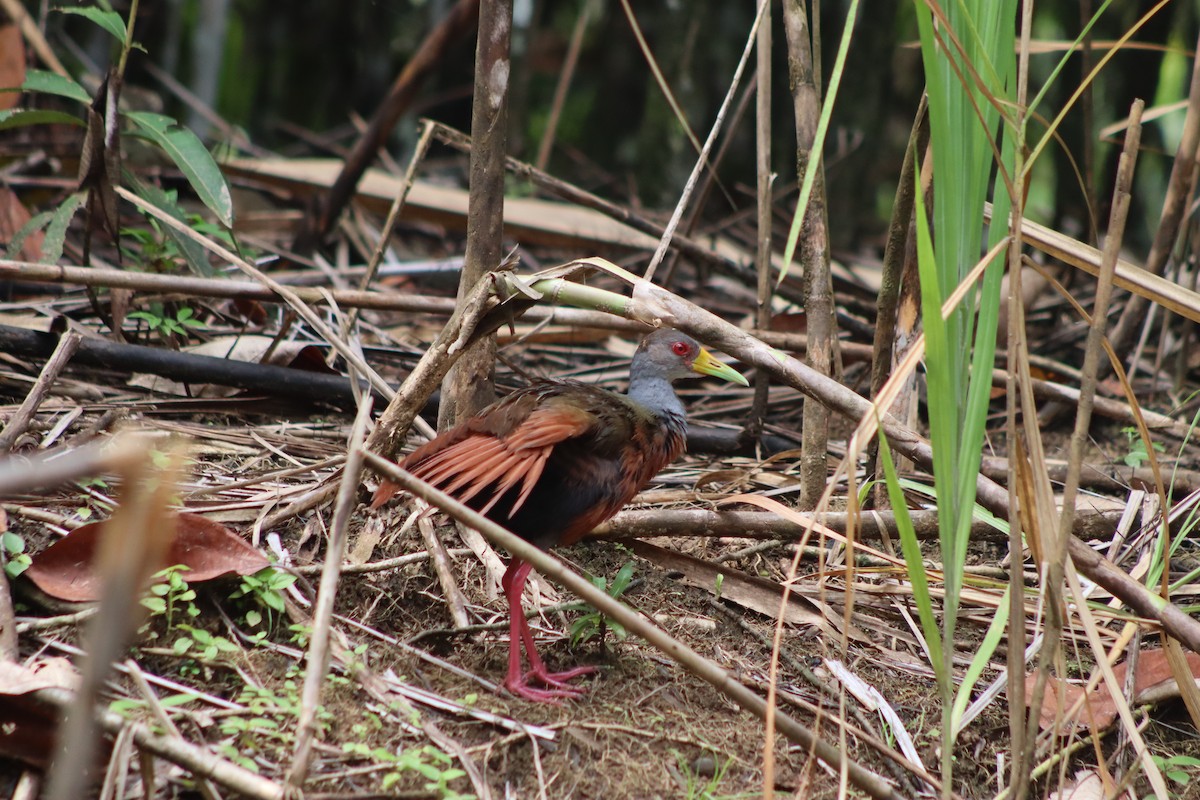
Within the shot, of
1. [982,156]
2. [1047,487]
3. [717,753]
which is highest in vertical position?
[982,156]

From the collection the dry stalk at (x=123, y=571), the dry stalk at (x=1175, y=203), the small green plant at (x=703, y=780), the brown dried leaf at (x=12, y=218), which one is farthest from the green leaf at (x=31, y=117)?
the dry stalk at (x=1175, y=203)

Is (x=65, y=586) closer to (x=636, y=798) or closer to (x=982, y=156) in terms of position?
(x=636, y=798)

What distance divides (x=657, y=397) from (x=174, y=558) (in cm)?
159

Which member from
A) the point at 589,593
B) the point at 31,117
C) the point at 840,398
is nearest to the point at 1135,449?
the point at 840,398

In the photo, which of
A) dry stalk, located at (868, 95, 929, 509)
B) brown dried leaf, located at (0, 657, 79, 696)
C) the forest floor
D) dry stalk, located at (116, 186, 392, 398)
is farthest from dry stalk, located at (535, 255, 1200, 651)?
brown dried leaf, located at (0, 657, 79, 696)

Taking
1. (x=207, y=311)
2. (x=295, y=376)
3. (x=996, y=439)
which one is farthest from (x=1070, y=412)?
(x=207, y=311)

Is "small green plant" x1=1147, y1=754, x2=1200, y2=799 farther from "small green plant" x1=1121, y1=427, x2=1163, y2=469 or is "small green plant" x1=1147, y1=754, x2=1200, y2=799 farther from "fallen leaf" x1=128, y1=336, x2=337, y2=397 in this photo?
"fallen leaf" x1=128, y1=336, x2=337, y2=397

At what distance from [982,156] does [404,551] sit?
2063 mm

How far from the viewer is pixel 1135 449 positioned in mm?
4082

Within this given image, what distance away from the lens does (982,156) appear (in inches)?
75.6

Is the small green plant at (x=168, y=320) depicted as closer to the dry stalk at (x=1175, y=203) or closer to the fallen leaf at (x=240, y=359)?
the fallen leaf at (x=240, y=359)

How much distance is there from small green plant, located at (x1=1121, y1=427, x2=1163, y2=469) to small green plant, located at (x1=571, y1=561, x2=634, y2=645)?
204 cm

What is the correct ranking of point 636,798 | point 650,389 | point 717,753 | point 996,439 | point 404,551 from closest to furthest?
1. point 636,798
2. point 717,753
3. point 404,551
4. point 650,389
5. point 996,439

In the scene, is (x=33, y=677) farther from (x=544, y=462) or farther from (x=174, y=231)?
(x=174, y=231)
